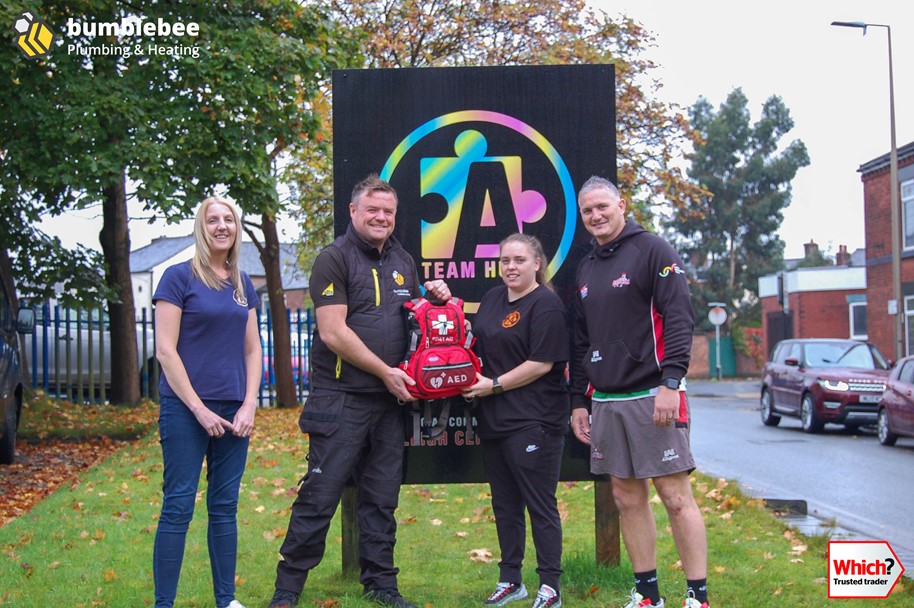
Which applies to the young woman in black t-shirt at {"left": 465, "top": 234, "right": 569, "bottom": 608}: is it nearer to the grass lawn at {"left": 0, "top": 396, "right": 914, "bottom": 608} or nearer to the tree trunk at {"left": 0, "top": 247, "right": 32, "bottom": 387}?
the grass lawn at {"left": 0, "top": 396, "right": 914, "bottom": 608}

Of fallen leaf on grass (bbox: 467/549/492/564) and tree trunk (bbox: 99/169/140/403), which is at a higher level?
tree trunk (bbox: 99/169/140/403)

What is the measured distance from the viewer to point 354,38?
1686 centimetres

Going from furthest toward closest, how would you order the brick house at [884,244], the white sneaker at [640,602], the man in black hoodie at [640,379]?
the brick house at [884,244]
the white sneaker at [640,602]
the man in black hoodie at [640,379]

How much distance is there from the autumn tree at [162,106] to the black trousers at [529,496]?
29.3 ft

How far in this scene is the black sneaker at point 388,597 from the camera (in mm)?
5391

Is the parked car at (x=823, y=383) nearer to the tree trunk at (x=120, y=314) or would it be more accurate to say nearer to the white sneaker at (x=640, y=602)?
the tree trunk at (x=120, y=314)

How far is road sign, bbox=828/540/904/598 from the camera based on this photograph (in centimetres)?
552

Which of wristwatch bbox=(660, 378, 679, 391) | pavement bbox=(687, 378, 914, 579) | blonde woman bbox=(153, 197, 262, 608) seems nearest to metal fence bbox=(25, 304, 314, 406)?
pavement bbox=(687, 378, 914, 579)

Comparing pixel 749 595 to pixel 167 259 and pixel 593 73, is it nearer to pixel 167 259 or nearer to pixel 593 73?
pixel 593 73

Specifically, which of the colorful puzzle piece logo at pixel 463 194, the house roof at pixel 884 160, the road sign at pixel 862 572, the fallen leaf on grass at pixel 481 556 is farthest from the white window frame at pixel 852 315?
the colorful puzzle piece logo at pixel 463 194

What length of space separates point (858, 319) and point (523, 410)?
42.1 meters

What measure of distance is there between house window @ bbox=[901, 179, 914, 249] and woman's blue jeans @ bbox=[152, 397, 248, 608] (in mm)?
30614

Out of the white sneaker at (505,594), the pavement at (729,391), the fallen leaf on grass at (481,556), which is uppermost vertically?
the white sneaker at (505,594)

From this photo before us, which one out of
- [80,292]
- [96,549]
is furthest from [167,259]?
[96,549]
